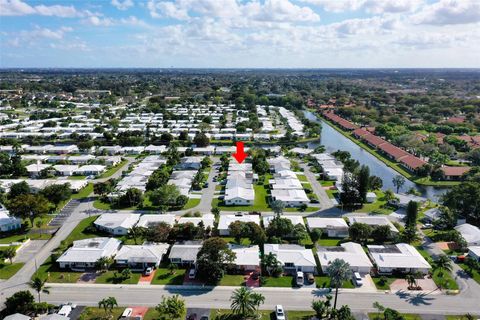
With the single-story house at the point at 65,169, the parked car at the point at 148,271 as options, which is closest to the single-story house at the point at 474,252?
the parked car at the point at 148,271

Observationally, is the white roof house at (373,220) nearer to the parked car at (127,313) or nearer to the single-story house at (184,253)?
the single-story house at (184,253)

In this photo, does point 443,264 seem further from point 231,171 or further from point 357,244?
point 231,171

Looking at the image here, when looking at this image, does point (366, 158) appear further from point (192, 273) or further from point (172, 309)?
point (172, 309)

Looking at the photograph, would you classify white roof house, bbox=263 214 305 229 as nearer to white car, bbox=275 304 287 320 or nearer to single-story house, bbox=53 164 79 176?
white car, bbox=275 304 287 320

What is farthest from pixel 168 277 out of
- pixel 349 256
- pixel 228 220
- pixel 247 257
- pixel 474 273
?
pixel 474 273

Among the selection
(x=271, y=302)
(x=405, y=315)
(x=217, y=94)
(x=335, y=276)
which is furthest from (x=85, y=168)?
(x=217, y=94)
